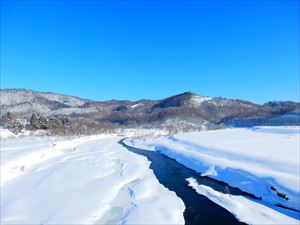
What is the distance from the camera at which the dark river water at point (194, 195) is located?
13.0 m

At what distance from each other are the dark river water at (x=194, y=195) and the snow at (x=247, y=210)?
34 cm

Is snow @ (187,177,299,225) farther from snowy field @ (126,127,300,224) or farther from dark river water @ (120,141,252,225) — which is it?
dark river water @ (120,141,252,225)

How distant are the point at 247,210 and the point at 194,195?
141 inches

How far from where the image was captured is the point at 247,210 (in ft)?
46.1

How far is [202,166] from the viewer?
25.7 metres

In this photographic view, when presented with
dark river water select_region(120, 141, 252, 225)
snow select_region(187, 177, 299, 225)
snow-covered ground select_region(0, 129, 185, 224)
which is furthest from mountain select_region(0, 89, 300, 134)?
snow select_region(187, 177, 299, 225)

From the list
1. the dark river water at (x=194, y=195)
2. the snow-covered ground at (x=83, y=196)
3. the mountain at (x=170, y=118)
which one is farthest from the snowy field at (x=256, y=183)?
the mountain at (x=170, y=118)

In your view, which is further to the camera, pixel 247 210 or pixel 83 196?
pixel 83 196

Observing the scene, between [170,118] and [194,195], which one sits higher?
[170,118]

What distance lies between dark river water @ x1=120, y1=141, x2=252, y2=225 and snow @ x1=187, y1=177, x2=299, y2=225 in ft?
1.11

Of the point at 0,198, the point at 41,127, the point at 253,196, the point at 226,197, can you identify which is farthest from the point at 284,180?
the point at 41,127

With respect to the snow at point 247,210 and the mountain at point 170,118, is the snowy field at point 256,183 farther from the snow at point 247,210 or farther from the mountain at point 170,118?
the mountain at point 170,118

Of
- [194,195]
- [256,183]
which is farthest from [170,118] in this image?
[194,195]

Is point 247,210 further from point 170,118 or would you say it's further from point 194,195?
point 170,118
